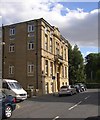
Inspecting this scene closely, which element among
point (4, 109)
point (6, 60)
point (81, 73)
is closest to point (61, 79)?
point (6, 60)

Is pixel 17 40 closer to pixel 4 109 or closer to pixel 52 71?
pixel 52 71

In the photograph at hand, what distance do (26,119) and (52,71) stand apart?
43074 mm

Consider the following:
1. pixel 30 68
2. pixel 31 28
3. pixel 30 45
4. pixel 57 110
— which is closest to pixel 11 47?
pixel 30 45

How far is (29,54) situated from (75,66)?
41871mm

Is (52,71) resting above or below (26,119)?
above

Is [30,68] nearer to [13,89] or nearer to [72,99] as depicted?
[72,99]

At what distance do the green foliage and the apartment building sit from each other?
3162cm

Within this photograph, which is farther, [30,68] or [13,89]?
[30,68]

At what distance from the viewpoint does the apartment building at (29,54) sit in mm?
49625

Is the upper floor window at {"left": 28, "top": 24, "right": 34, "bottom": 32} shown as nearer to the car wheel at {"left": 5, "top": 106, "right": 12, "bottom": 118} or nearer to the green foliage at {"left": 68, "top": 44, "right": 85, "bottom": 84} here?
the car wheel at {"left": 5, "top": 106, "right": 12, "bottom": 118}

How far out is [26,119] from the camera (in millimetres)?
14492

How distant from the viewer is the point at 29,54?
166 feet

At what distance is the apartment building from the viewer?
1954 inches

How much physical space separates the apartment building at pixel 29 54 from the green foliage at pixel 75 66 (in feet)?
104
